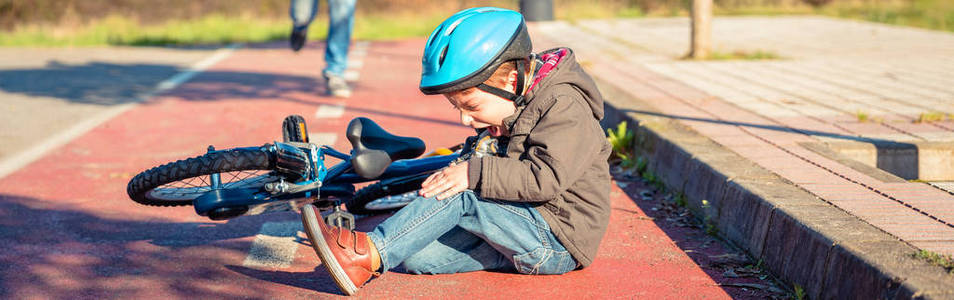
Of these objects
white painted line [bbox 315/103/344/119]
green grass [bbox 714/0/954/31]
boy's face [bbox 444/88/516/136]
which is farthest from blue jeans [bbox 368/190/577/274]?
green grass [bbox 714/0/954/31]

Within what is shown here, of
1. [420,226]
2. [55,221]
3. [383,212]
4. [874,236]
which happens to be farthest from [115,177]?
[874,236]

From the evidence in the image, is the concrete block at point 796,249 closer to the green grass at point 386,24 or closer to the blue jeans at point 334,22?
the blue jeans at point 334,22

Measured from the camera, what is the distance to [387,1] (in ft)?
81.1

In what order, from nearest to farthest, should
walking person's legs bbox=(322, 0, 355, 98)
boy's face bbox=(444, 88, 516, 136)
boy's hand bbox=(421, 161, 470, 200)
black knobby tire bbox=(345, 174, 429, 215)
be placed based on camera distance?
boy's hand bbox=(421, 161, 470, 200) → boy's face bbox=(444, 88, 516, 136) → black knobby tire bbox=(345, 174, 429, 215) → walking person's legs bbox=(322, 0, 355, 98)

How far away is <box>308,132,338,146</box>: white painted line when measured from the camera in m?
6.17

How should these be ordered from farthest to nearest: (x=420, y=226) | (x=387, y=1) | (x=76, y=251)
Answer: (x=387, y=1) → (x=76, y=251) → (x=420, y=226)

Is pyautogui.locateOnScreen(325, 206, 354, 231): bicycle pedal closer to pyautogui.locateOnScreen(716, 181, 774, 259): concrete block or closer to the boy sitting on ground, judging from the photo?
the boy sitting on ground

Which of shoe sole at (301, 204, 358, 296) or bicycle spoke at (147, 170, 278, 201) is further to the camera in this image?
bicycle spoke at (147, 170, 278, 201)

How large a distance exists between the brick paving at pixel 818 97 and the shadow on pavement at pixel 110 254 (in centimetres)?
222

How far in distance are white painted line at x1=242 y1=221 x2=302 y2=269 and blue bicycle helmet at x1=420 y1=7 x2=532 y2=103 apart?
102cm

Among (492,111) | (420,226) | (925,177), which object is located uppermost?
(492,111)

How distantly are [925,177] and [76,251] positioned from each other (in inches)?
161

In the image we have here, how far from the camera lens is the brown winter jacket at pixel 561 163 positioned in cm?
303

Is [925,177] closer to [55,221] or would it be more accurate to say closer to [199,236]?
[199,236]
